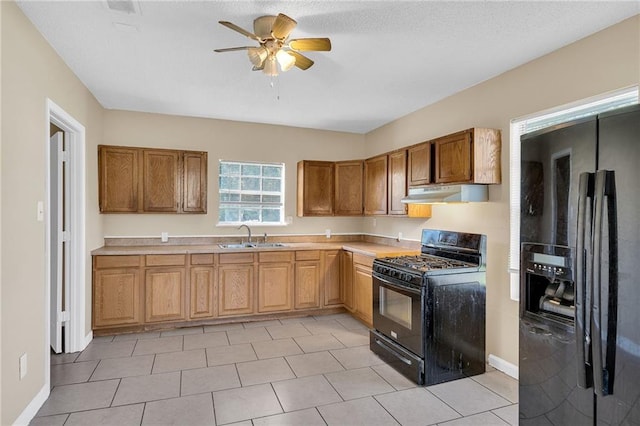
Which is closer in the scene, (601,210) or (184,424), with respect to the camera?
(601,210)

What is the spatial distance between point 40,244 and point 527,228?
3164 millimetres

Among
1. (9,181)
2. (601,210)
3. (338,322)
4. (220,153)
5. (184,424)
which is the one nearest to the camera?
(601,210)

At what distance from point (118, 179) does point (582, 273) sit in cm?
441

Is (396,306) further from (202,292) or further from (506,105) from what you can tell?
(202,292)

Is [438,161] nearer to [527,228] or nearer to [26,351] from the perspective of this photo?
[527,228]

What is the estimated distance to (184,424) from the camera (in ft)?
7.59

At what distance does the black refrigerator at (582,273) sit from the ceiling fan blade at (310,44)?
4.44ft

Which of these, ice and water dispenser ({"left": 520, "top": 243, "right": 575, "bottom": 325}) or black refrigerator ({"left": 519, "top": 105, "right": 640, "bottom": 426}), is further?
ice and water dispenser ({"left": 520, "top": 243, "right": 575, "bottom": 325})

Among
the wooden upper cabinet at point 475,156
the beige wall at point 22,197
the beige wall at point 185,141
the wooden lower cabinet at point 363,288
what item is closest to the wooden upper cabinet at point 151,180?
the beige wall at point 185,141

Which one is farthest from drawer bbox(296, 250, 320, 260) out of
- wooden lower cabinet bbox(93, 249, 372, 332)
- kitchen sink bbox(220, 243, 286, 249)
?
kitchen sink bbox(220, 243, 286, 249)

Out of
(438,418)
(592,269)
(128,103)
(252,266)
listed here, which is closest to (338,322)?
(252,266)

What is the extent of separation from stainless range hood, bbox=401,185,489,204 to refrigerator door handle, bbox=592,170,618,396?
1588mm

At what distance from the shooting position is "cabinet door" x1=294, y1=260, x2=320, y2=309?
462 cm

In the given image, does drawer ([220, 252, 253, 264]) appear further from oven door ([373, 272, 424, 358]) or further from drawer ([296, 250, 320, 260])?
oven door ([373, 272, 424, 358])
